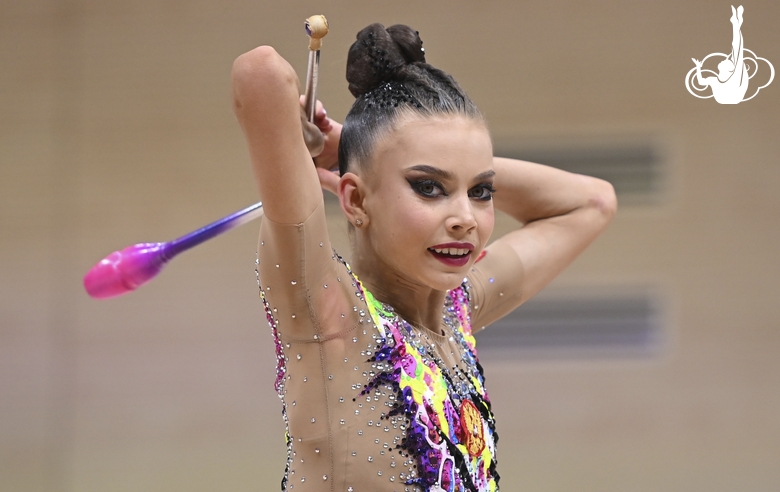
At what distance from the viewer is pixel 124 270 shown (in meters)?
1.55

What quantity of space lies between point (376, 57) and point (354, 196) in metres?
0.22

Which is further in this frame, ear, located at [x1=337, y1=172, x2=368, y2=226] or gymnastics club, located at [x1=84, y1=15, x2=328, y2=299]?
gymnastics club, located at [x1=84, y1=15, x2=328, y2=299]

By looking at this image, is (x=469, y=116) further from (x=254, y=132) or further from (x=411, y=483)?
(x=411, y=483)

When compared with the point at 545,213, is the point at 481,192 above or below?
below

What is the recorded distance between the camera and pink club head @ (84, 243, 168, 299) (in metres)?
1.54

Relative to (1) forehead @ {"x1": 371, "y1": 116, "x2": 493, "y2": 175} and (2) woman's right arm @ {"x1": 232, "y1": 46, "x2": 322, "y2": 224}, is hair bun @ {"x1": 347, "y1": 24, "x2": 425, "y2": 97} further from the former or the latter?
(2) woman's right arm @ {"x1": 232, "y1": 46, "x2": 322, "y2": 224}

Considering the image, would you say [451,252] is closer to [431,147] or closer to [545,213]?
[431,147]

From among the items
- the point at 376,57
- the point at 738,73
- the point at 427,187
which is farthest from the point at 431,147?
the point at 738,73

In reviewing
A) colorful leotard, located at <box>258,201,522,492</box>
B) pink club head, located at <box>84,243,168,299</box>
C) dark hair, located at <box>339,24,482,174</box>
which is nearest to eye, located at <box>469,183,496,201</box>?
dark hair, located at <box>339,24,482,174</box>

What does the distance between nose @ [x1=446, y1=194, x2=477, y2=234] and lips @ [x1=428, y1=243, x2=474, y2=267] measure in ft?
0.07

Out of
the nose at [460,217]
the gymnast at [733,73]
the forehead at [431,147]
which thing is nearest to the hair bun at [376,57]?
the forehead at [431,147]

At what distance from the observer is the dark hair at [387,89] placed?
1275 millimetres

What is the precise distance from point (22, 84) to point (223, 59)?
2.89 feet

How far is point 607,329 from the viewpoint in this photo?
3.58 metres
